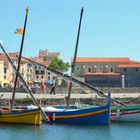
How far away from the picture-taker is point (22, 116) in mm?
36594

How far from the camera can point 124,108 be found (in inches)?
1646

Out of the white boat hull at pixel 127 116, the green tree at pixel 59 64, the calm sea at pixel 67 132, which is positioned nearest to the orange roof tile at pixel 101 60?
the green tree at pixel 59 64

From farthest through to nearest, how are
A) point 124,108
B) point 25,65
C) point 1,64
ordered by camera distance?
point 25,65 → point 1,64 → point 124,108

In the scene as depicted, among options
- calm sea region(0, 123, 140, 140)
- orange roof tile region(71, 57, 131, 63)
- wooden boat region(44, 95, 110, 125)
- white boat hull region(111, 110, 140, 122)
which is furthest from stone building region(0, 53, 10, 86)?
calm sea region(0, 123, 140, 140)

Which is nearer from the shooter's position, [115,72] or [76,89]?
[76,89]

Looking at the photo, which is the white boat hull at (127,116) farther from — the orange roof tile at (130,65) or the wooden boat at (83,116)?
the orange roof tile at (130,65)

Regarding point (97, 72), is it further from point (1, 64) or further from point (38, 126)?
point (38, 126)

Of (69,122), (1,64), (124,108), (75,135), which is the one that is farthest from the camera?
(1,64)

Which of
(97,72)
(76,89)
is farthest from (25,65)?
(76,89)

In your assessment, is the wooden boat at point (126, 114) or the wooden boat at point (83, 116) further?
the wooden boat at point (126, 114)

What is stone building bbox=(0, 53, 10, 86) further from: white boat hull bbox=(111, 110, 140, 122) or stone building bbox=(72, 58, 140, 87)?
white boat hull bbox=(111, 110, 140, 122)

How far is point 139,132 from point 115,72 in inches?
4790

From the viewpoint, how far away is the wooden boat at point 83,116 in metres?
37.7

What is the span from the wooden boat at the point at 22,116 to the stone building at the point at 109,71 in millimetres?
93535
